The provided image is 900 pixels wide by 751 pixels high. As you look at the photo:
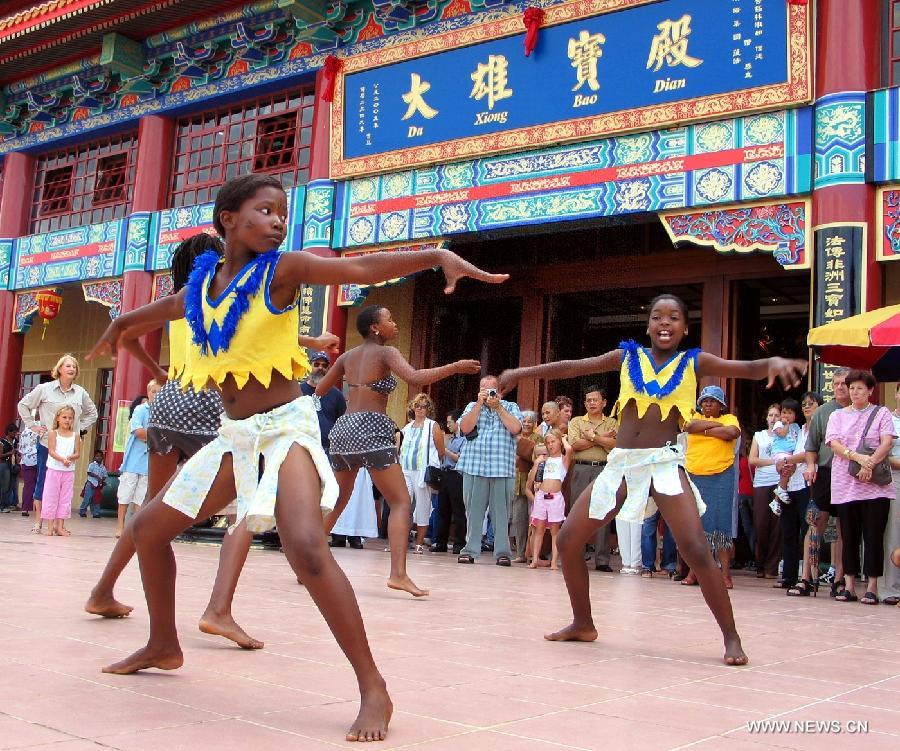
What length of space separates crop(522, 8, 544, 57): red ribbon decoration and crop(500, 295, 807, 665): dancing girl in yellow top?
7.17 metres

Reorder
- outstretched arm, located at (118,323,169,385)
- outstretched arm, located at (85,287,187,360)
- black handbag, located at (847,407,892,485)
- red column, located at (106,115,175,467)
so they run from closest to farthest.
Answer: outstretched arm, located at (85,287,187,360), outstretched arm, located at (118,323,169,385), black handbag, located at (847,407,892,485), red column, located at (106,115,175,467)

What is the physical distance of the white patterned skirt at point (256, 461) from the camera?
2.90 m

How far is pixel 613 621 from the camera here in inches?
207

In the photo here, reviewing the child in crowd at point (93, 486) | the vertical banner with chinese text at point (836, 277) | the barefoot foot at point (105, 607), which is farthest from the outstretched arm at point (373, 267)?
the child in crowd at point (93, 486)

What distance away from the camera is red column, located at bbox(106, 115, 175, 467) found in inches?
584

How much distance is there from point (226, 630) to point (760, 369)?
236cm

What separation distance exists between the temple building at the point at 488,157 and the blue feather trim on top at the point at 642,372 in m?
4.77

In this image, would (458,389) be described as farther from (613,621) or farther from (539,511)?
(613,621)

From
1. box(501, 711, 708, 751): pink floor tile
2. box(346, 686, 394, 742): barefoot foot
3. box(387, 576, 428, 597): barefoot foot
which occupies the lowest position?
box(501, 711, 708, 751): pink floor tile

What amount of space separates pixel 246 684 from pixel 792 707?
67.4 inches

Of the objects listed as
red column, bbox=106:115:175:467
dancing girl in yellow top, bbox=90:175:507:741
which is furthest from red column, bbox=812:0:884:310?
red column, bbox=106:115:175:467

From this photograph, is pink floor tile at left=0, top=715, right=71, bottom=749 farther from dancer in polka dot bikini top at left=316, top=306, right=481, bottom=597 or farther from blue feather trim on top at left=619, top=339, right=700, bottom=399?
dancer in polka dot bikini top at left=316, top=306, right=481, bottom=597

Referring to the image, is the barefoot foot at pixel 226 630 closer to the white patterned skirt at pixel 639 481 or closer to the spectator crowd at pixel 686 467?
the white patterned skirt at pixel 639 481

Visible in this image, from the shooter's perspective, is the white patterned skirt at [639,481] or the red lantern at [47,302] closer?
the white patterned skirt at [639,481]
